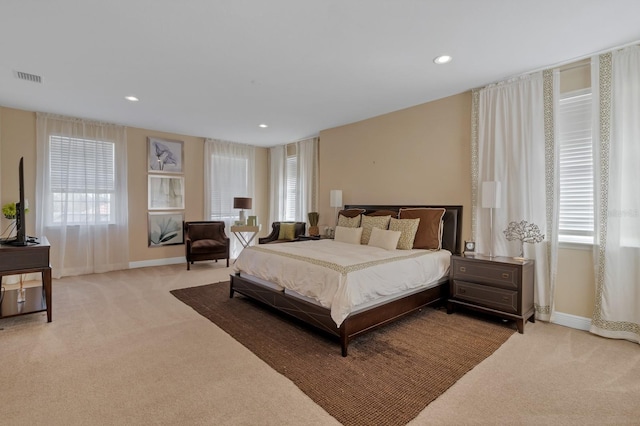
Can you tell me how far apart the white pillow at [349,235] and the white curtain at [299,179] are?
1935 mm

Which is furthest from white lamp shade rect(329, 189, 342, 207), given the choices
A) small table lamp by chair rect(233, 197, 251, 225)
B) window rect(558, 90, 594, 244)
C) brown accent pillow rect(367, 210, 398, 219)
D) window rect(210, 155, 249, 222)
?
window rect(558, 90, 594, 244)

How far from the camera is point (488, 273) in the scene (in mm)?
3324

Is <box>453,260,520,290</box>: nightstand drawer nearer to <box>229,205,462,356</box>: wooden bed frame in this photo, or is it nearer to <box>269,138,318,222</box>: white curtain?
<box>229,205,462,356</box>: wooden bed frame

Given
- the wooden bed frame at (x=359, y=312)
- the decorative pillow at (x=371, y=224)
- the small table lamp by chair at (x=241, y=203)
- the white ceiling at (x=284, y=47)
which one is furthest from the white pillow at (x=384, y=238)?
the small table lamp by chair at (x=241, y=203)

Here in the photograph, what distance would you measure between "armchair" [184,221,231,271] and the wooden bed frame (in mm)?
2058

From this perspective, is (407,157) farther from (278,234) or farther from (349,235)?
(278,234)

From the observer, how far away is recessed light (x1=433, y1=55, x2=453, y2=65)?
10.2 ft

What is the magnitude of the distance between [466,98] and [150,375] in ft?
15.2

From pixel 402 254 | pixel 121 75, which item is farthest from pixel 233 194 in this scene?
pixel 402 254

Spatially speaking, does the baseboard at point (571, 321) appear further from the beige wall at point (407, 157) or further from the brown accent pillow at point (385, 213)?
the brown accent pillow at point (385, 213)

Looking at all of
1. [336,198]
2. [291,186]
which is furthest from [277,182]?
[336,198]

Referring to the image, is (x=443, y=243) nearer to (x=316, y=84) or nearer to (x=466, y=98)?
(x=466, y=98)

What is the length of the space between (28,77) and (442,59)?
481 cm

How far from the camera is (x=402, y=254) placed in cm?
352
